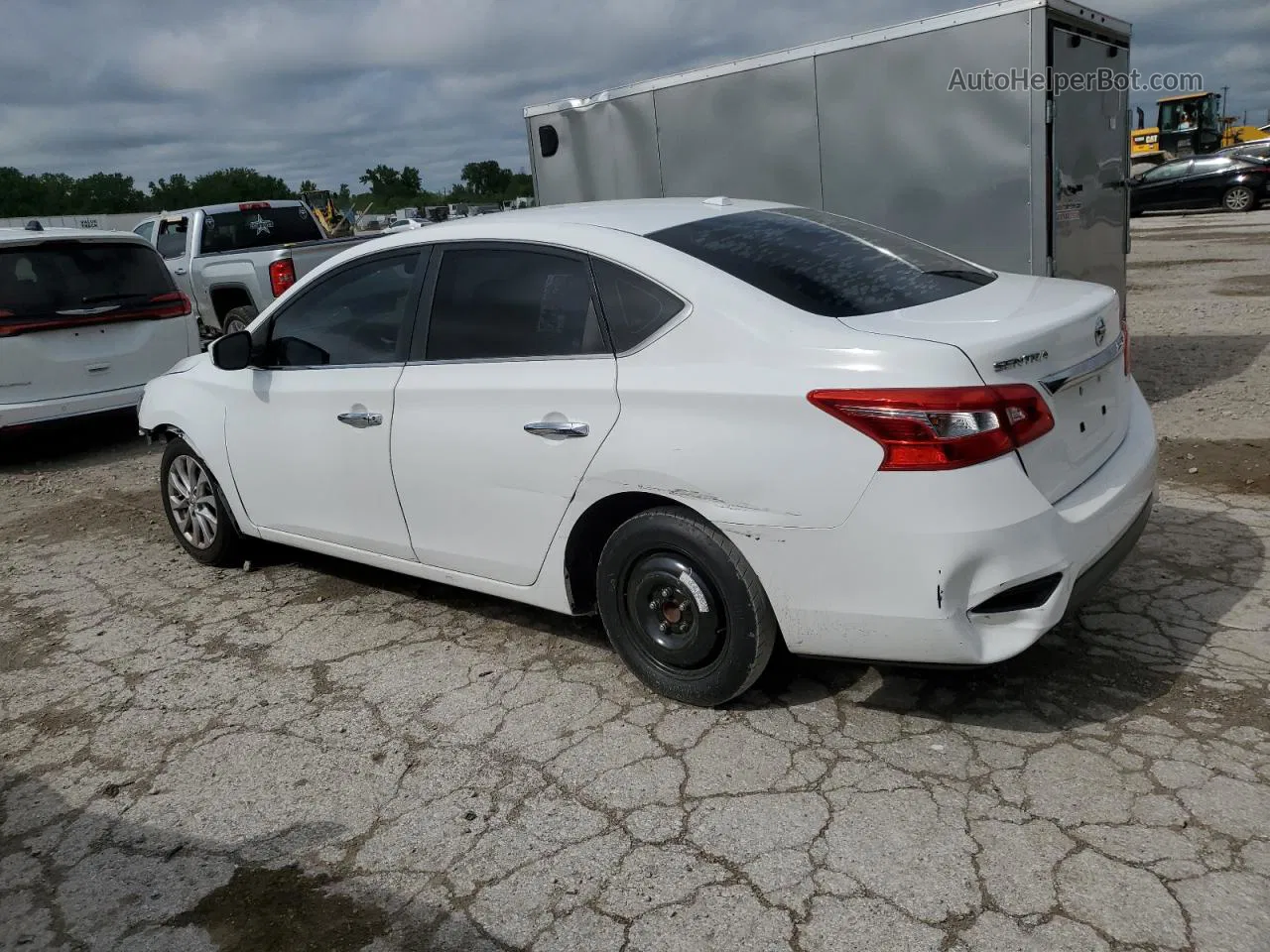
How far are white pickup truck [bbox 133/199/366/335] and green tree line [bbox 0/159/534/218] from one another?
41124 millimetres

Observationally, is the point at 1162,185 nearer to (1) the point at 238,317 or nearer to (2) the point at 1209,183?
(2) the point at 1209,183

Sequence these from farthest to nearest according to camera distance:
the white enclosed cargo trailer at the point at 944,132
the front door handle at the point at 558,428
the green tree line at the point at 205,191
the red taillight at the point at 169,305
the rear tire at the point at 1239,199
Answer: the green tree line at the point at 205,191 → the rear tire at the point at 1239,199 → the red taillight at the point at 169,305 → the white enclosed cargo trailer at the point at 944,132 → the front door handle at the point at 558,428

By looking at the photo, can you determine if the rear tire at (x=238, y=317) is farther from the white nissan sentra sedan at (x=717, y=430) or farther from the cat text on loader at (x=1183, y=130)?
the cat text on loader at (x=1183, y=130)

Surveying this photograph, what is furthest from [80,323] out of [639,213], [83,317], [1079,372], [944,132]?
[1079,372]

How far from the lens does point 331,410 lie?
4418mm

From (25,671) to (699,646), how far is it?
300 centimetres

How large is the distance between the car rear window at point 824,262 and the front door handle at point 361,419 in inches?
53.7

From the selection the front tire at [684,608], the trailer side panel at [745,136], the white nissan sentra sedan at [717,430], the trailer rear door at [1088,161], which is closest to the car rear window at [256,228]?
the trailer side panel at [745,136]

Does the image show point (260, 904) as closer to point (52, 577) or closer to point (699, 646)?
point (699, 646)

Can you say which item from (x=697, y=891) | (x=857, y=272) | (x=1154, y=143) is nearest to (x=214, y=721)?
(x=697, y=891)

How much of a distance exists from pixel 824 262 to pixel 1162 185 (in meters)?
26.0

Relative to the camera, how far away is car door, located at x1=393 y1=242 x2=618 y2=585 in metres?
3.60

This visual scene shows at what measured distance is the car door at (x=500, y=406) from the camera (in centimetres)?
360

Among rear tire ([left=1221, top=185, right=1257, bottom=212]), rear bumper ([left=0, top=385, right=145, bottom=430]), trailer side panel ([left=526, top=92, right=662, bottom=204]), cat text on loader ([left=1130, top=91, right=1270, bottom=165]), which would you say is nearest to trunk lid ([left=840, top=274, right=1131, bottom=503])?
trailer side panel ([left=526, top=92, right=662, bottom=204])
